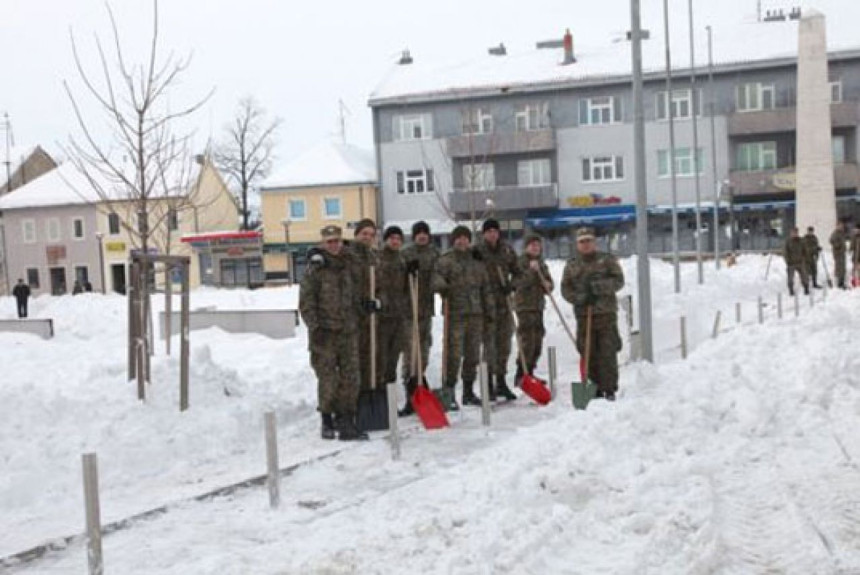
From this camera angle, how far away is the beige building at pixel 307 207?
52.9m

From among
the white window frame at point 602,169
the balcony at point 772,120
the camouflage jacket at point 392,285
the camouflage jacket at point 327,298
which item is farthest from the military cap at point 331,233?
the balcony at point 772,120

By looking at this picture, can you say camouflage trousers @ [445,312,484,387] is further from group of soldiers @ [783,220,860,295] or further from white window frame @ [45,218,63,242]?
white window frame @ [45,218,63,242]

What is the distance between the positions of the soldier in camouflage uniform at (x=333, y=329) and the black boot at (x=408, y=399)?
53.8 inches

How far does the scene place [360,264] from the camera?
10.0 m

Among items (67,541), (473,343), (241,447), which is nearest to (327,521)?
(67,541)

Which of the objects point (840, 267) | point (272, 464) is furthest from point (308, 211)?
point (272, 464)

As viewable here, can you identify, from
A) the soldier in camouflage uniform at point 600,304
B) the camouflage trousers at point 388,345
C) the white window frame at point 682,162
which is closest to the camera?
the camouflage trousers at point 388,345

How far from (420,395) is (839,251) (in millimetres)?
18800

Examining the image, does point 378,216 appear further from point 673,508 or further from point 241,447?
point 673,508

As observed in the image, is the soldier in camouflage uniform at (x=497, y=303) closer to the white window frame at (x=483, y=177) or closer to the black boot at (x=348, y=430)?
the black boot at (x=348, y=430)

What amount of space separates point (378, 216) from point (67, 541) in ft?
152

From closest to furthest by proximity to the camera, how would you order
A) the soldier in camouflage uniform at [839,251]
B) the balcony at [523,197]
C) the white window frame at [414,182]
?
1. the soldier in camouflage uniform at [839,251]
2. the balcony at [523,197]
3. the white window frame at [414,182]

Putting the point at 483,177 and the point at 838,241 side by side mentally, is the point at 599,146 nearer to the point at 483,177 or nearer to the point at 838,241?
the point at 483,177

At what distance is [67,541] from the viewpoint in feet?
21.3
